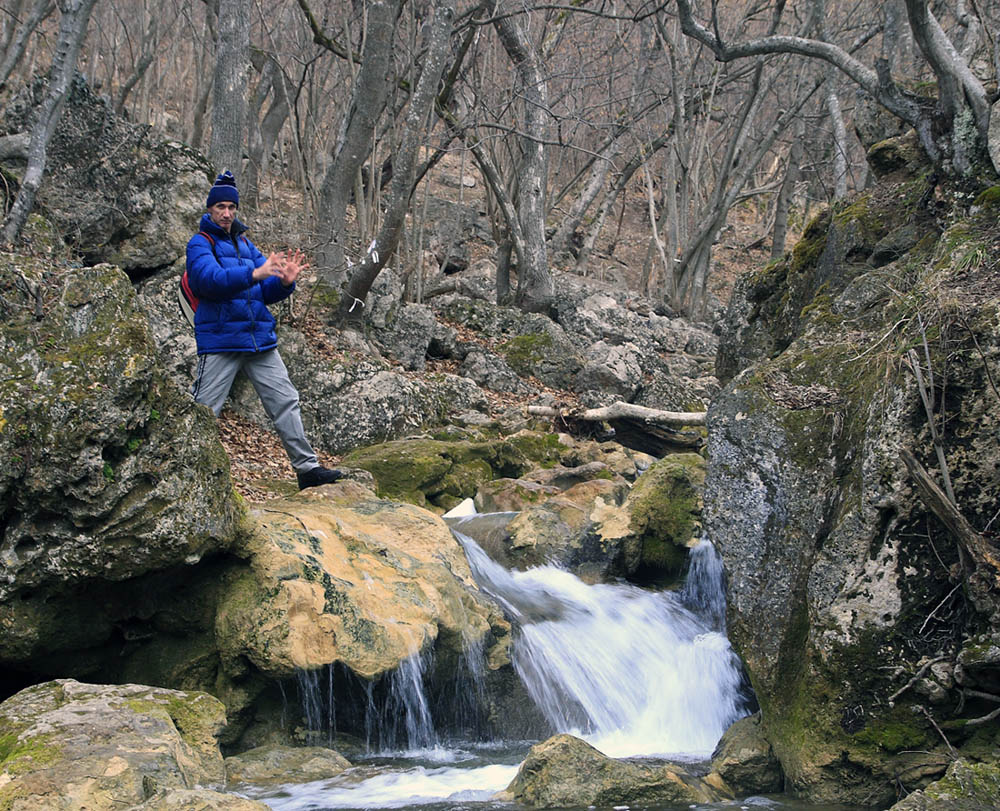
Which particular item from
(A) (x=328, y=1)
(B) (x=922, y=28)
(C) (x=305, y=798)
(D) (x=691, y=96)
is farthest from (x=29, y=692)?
(D) (x=691, y=96)

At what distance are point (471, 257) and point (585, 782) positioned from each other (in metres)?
17.6

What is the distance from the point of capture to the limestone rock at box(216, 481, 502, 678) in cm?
512

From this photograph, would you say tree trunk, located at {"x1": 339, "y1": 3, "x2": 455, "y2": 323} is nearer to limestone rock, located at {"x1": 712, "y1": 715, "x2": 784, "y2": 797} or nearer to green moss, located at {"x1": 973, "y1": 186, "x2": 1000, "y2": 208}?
green moss, located at {"x1": 973, "y1": 186, "x2": 1000, "y2": 208}

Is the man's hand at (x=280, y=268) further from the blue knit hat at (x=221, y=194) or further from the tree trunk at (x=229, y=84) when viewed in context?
the tree trunk at (x=229, y=84)

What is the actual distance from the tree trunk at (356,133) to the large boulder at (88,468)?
6.77 meters

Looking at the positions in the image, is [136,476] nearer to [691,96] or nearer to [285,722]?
[285,722]

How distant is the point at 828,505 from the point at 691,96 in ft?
52.0

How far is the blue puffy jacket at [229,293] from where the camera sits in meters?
5.95

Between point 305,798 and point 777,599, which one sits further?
point 777,599

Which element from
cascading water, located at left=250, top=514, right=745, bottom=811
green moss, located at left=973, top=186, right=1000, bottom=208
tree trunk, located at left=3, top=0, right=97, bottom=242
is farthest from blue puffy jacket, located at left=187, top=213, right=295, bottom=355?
green moss, located at left=973, top=186, right=1000, bottom=208

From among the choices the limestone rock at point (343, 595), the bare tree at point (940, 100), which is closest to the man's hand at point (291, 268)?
the limestone rock at point (343, 595)

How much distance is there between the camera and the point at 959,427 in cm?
443

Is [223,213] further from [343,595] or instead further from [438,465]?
[438,465]

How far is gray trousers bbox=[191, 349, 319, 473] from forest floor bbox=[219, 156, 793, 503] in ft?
3.04
